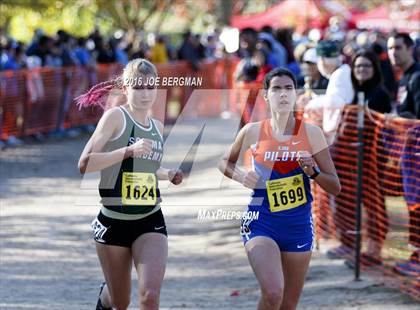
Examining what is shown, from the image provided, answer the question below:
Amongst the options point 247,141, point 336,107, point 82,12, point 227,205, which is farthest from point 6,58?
point 82,12

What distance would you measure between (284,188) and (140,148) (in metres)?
0.93

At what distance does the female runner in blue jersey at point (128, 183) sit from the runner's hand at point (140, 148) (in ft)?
0.08

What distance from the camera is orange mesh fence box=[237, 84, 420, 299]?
8570 millimetres

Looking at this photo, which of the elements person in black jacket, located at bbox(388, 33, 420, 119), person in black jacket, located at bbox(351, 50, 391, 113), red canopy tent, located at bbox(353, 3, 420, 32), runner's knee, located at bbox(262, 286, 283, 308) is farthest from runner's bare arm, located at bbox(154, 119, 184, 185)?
red canopy tent, located at bbox(353, 3, 420, 32)

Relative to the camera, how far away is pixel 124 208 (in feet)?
20.0

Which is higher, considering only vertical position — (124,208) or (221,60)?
(124,208)

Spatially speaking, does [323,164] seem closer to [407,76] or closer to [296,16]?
[407,76]

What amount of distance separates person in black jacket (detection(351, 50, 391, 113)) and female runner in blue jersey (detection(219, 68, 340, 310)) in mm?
3430

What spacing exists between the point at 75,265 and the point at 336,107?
9.61 ft

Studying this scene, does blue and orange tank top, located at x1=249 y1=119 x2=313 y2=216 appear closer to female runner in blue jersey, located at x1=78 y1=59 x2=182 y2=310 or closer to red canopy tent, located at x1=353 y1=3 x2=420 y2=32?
female runner in blue jersey, located at x1=78 y1=59 x2=182 y2=310

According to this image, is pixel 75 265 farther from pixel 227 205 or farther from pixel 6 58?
pixel 6 58

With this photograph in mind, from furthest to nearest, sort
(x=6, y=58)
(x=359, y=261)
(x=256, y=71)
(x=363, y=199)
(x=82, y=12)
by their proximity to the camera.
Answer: (x=82, y=12)
(x=6, y=58)
(x=256, y=71)
(x=363, y=199)
(x=359, y=261)

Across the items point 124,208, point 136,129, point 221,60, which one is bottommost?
point 221,60

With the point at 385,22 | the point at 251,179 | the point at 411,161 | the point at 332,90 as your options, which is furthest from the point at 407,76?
the point at 385,22
